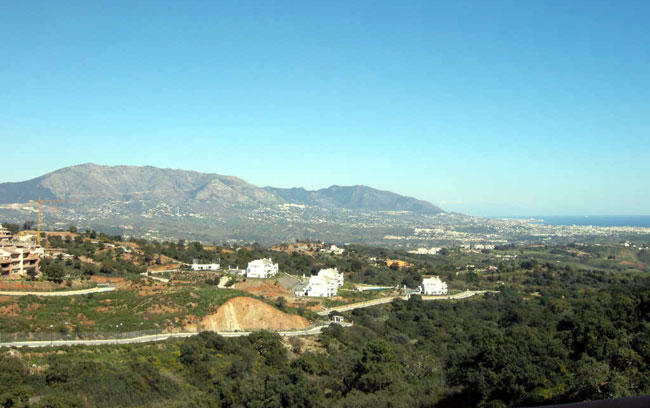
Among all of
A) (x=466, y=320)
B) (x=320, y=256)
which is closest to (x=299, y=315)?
(x=466, y=320)

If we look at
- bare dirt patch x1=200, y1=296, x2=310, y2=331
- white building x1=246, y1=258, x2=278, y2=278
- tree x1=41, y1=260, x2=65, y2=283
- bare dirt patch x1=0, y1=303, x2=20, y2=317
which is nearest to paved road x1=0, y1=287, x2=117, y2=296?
tree x1=41, y1=260, x2=65, y2=283

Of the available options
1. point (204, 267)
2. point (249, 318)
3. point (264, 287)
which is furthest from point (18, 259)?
point (264, 287)

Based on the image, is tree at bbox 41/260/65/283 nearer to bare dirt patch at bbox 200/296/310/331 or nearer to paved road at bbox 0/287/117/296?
paved road at bbox 0/287/117/296

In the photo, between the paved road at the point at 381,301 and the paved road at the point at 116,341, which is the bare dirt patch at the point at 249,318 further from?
the paved road at the point at 381,301

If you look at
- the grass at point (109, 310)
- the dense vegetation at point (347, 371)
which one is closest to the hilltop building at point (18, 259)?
the grass at point (109, 310)

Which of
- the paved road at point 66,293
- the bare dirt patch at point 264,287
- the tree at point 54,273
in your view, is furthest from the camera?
the bare dirt patch at point 264,287

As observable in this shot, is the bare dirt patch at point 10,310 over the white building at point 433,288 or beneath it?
over
